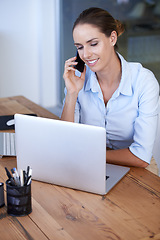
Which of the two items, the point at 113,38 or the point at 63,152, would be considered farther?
the point at 113,38

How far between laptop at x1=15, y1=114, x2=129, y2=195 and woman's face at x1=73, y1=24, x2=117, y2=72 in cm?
56

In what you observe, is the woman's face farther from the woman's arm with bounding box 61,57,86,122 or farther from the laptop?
the laptop

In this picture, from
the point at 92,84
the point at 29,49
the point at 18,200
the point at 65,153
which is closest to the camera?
the point at 18,200

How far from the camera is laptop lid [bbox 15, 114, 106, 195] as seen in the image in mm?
1196

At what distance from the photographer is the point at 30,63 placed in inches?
174

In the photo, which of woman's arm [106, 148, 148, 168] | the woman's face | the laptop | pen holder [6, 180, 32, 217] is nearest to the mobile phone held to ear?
the woman's face

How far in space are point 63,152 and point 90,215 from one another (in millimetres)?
242

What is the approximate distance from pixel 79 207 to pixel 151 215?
233mm

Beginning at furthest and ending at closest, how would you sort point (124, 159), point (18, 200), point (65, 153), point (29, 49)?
point (29, 49) < point (124, 159) < point (65, 153) < point (18, 200)

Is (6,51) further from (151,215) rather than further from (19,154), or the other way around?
(151,215)

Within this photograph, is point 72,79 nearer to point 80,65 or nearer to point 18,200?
point 80,65

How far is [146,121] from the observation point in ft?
5.32

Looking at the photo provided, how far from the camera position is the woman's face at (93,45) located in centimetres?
167

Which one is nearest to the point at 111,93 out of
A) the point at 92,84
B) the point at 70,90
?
the point at 92,84
